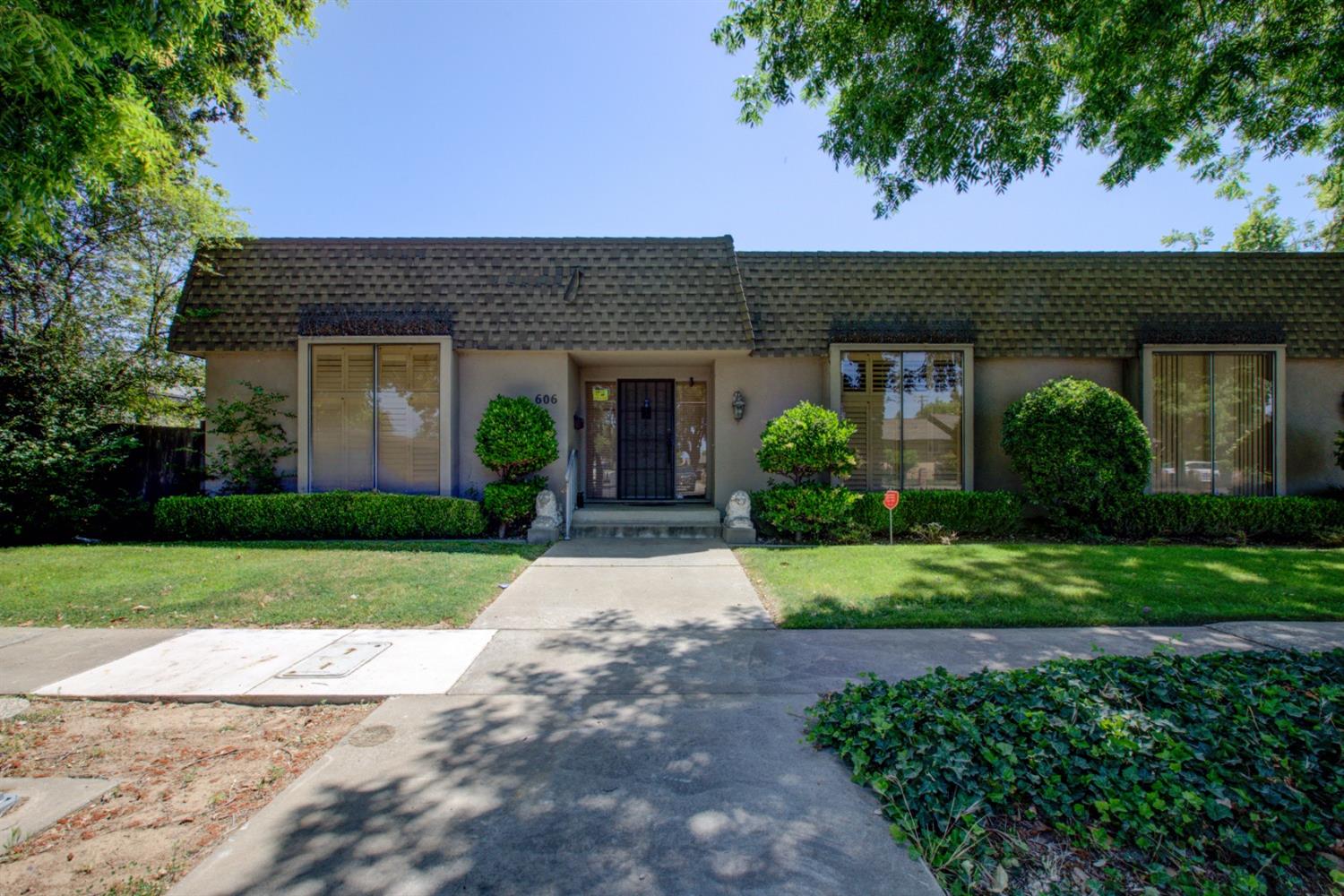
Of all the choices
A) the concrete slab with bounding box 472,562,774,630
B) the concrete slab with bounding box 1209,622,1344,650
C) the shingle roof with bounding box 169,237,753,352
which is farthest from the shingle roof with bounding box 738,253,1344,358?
the concrete slab with bounding box 1209,622,1344,650

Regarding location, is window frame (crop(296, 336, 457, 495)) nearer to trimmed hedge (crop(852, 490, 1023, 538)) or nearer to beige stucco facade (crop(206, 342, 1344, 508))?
beige stucco facade (crop(206, 342, 1344, 508))

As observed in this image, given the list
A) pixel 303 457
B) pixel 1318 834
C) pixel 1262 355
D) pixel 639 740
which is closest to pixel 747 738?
pixel 639 740

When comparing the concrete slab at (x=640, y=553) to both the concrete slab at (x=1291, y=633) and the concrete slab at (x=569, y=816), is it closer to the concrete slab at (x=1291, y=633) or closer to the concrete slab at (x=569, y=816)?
the concrete slab at (x=569, y=816)

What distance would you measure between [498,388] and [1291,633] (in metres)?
9.88

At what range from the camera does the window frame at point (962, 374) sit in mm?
10250

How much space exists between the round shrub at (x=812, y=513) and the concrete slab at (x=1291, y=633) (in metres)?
4.61

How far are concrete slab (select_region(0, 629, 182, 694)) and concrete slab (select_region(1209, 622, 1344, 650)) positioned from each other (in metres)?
8.33

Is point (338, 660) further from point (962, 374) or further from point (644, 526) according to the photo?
point (962, 374)

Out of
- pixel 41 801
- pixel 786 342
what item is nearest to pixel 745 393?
pixel 786 342

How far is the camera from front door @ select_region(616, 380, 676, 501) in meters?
11.9

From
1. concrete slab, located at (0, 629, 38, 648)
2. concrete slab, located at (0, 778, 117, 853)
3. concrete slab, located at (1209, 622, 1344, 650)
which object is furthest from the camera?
concrete slab, located at (0, 629, 38, 648)

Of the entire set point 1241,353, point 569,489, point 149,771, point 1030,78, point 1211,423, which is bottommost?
point 149,771

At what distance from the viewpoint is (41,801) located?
2.66 metres

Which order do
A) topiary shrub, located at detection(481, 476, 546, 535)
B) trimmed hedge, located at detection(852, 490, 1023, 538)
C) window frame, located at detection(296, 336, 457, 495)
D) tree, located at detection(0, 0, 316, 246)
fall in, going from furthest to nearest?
window frame, located at detection(296, 336, 457, 495)
trimmed hedge, located at detection(852, 490, 1023, 538)
topiary shrub, located at detection(481, 476, 546, 535)
tree, located at detection(0, 0, 316, 246)
